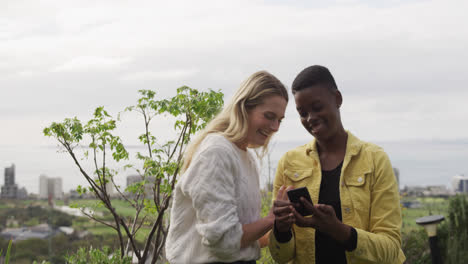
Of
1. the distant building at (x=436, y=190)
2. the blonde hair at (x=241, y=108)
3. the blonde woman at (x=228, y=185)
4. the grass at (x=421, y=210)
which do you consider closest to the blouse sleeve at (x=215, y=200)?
the blonde woman at (x=228, y=185)

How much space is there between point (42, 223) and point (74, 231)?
138cm

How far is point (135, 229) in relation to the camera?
5332 mm

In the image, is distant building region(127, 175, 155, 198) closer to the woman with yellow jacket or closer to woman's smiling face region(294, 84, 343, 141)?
the woman with yellow jacket

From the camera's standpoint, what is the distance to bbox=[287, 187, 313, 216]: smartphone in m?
2.31

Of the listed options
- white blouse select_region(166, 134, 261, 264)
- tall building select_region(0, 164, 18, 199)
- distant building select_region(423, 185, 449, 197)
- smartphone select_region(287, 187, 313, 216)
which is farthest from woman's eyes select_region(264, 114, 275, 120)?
distant building select_region(423, 185, 449, 197)

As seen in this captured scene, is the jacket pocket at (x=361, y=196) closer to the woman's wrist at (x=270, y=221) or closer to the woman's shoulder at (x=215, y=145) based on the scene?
the woman's wrist at (x=270, y=221)

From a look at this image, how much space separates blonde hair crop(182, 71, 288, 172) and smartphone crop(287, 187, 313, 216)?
1.13ft

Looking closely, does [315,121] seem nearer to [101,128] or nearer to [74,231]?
[101,128]

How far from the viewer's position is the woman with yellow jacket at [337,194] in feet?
7.79

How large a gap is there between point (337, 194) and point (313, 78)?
61 cm

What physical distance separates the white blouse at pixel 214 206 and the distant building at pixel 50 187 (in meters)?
5.60

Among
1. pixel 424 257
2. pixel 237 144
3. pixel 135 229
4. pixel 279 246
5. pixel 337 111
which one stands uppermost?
pixel 337 111

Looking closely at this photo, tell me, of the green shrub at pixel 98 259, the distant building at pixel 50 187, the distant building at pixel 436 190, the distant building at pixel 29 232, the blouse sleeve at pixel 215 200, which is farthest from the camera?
the distant building at pixel 436 190

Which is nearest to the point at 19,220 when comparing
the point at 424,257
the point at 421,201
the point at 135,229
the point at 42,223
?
the point at 42,223
